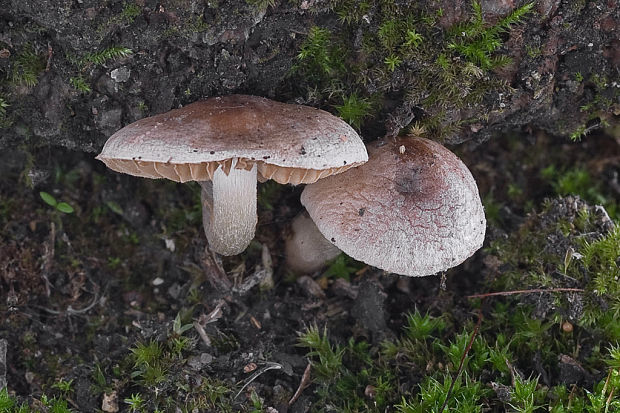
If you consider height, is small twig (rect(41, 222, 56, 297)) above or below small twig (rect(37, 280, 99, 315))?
above

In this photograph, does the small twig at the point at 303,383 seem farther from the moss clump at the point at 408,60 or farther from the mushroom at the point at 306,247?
the moss clump at the point at 408,60

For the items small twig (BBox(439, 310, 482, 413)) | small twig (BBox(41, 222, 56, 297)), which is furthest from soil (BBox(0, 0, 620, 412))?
small twig (BBox(439, 310, 482, 413))

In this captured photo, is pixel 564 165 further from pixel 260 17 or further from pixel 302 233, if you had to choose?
pixel 260 17

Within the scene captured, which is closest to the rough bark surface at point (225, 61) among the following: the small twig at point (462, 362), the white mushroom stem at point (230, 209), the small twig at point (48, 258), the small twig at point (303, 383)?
the white mushroom stem at point (230, 209)

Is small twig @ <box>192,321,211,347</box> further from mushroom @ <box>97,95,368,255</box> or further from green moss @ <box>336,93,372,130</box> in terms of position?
green moss @ <box>336,93,372,130</box>

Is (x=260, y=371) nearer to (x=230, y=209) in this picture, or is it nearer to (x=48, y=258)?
(x=230, y=209)

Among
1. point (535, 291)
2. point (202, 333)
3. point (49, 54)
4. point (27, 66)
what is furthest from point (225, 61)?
point (535, 291)

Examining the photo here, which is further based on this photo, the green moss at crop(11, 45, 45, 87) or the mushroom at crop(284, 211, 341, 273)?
the mushroom at crop(284, 211, 341, 273)

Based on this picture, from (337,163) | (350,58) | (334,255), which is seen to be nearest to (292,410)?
(334,255)
